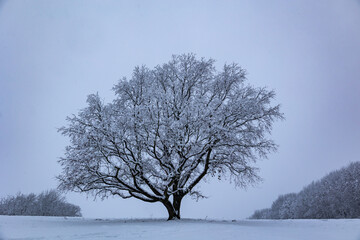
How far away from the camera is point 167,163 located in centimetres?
1118

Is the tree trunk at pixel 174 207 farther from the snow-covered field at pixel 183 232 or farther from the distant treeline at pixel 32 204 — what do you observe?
the distant treeline at pixel 32 204

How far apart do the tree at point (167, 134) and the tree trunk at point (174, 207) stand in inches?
1.9

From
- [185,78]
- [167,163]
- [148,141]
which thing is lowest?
[167,163]

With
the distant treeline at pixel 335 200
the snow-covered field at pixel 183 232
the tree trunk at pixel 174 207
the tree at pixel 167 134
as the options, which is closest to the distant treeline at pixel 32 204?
the tree at pixel 167 134

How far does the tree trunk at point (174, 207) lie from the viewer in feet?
37.4

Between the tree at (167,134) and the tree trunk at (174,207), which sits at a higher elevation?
the tree at (167,134)

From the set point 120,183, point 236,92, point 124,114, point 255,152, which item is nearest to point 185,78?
point 236,92

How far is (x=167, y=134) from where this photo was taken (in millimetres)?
10445

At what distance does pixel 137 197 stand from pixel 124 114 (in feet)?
14.5

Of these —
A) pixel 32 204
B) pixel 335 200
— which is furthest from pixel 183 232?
pixel 335 200

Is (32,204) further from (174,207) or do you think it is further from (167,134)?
(167,134)

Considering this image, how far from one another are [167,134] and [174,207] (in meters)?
4.13

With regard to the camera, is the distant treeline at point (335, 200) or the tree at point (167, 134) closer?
the tree at point (167, 134)

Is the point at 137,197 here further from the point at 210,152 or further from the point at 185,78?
the point at 185,78
